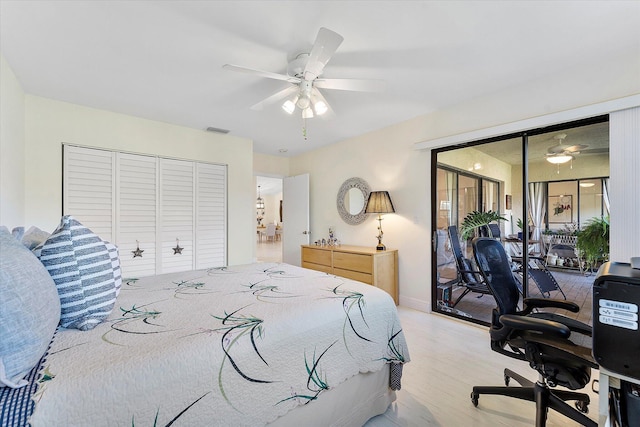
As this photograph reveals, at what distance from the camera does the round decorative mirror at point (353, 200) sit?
4.11 metres

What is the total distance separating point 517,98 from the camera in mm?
2594

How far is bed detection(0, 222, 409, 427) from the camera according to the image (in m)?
0.83

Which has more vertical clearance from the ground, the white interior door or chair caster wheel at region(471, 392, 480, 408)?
the white interior door

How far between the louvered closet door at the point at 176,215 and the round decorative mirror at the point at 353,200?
2.28 m

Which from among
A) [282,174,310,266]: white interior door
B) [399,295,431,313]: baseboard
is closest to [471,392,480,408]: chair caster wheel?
[399,295,431,313]: baseboard

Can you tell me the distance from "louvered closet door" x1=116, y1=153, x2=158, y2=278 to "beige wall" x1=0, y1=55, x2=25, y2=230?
83 cm

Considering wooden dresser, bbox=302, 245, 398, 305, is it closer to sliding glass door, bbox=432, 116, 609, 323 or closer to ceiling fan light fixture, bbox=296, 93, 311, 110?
sliding glass door, bbox=432, 116, 609, 323

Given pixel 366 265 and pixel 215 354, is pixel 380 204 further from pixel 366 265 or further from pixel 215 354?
pixel 215 354

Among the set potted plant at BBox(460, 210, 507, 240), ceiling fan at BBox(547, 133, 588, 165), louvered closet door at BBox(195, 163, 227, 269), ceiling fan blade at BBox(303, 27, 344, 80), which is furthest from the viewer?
louvered closet door at BBox(195, 163, 227, 269)

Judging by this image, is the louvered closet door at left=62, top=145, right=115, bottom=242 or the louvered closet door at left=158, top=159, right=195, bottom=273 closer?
the louvered closet door at left=62, top=145, right=115, bottom=242

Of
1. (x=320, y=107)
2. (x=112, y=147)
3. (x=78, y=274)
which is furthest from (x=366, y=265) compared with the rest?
(x=112, y=147)

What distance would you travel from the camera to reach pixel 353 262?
11.8 feet

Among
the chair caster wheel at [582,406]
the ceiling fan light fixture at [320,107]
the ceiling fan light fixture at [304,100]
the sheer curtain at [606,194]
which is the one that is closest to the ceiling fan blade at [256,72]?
the ceiling fan light fixture at [304,100]

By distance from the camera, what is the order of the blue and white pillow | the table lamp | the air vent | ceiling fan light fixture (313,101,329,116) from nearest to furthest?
the blue and white pillow → ceiling fan light fixture (313,101,329,116) → the table lamp → the air vent
